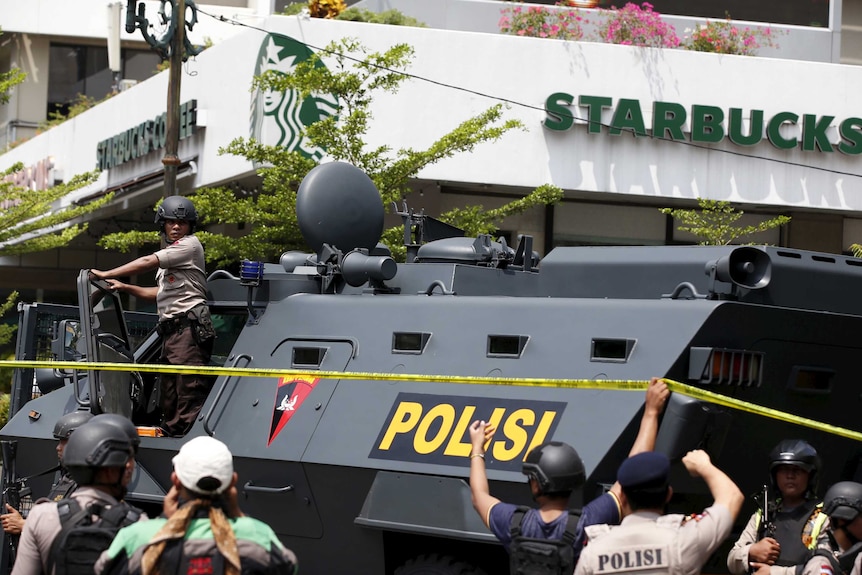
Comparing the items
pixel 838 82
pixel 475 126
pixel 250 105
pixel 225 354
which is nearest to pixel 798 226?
pixel 838 82

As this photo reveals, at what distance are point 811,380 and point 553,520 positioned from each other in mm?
2262

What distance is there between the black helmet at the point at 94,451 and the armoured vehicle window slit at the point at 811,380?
3.21 meters

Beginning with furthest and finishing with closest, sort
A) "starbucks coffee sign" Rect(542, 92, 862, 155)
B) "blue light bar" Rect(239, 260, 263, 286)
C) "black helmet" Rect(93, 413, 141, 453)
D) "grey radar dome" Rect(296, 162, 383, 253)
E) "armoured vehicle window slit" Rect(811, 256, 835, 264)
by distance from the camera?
"starbucks coffee sign" Rect(542, 92, 862, 155) < "grey radar dome" Rect(296, 162, 383, 253) < "blue light bar" Rect(239, 260, 263, 286) < "armoured vehicle window slit" Rect(811, 256, 835, 264) < "black helmet" Rect(93, 413, 141, 453)

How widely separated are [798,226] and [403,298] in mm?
14161

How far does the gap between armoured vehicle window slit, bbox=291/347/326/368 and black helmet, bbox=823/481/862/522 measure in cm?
292

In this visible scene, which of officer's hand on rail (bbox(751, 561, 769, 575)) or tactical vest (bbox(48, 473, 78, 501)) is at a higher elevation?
officer's hand on rail (bbox(751, 561, 769, 575))

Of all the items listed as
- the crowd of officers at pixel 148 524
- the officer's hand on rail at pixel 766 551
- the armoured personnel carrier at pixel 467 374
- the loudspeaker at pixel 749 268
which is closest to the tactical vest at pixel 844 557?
the officer's hand on rail at pixel 766 551

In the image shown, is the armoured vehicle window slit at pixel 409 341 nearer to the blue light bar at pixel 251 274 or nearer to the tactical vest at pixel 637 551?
the blue light bar at pixel 251 274

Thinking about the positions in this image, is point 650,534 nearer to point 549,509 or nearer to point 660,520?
point 660,520

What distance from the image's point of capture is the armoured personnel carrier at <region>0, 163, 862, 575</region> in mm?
6301

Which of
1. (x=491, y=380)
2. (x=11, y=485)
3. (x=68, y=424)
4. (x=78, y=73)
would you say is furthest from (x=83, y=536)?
(x=78, y=73)

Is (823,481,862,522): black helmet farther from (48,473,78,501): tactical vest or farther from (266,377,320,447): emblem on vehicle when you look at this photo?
(48,473,78,501): tactical vest

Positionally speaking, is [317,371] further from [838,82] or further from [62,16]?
[62,16]

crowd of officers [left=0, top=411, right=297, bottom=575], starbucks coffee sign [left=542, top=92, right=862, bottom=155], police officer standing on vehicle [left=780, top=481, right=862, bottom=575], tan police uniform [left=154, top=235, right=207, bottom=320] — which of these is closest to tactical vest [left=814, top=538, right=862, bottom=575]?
police officer standing on vehicle [left=780, top=481, right=862, bottom=575]
